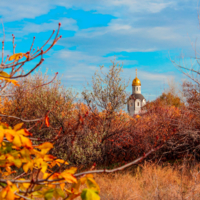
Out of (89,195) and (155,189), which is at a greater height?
(89,195)

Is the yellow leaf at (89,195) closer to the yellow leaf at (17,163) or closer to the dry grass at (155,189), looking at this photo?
the yellow leaf at (17,163)

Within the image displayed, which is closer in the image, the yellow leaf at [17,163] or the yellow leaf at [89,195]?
the yellow leaf at [89,195]

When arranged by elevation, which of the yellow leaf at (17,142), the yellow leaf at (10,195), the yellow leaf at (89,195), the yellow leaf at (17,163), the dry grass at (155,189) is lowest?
the dry grass at (155,189)

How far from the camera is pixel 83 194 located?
1.32 metres

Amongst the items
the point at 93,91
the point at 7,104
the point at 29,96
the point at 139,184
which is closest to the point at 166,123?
the point at 93,91

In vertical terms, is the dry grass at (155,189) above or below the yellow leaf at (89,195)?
below

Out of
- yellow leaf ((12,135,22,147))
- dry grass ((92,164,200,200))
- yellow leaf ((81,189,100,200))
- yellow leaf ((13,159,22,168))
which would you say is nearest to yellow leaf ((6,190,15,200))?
yellow leaf ((13,159,22,168))

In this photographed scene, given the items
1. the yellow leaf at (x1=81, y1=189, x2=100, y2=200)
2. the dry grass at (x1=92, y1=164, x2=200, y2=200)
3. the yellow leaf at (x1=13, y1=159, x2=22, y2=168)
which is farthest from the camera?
the dry grass at (x1=92, y1=164, x2=200, y2=200)

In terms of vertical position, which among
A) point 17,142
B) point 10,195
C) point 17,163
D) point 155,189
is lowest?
point 155,189

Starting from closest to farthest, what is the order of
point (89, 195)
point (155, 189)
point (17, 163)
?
point (89, 195) < point (17, 163) < point (155, 189)

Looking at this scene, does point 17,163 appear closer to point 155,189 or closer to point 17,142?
point 17,142

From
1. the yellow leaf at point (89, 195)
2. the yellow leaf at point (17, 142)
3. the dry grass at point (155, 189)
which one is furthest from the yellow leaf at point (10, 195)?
the dry grass at point (155, 189)

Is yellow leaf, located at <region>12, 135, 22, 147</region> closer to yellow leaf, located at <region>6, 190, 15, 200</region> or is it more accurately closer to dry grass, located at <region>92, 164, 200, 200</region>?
yellow leaf, located at <region>6, 190, 15, 200</region>

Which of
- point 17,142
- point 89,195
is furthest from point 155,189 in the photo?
point 17,142
